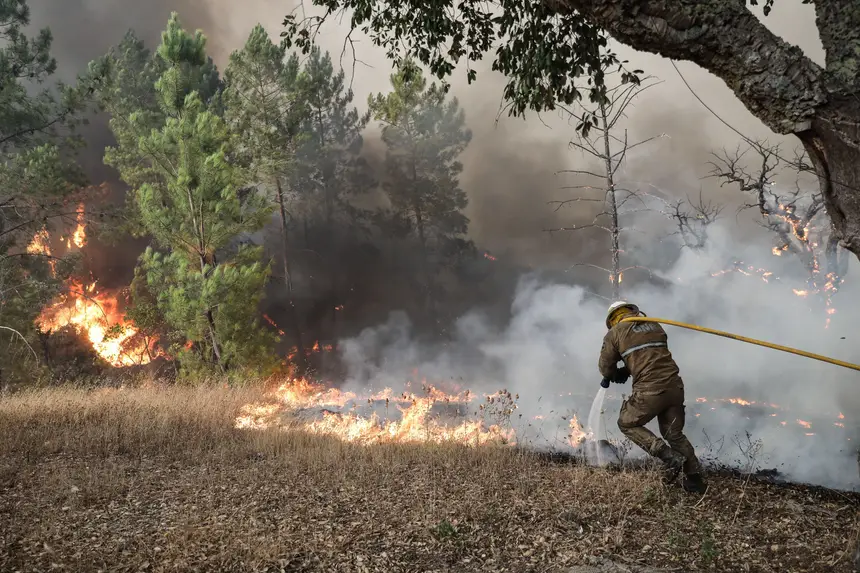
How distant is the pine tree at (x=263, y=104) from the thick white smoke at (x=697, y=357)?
34.4 feet

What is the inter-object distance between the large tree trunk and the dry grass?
2.63m

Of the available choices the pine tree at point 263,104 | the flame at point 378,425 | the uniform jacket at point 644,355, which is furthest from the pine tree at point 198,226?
the uniform jacket at point 644,355

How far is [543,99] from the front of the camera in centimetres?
605

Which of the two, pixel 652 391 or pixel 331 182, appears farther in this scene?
pixel 331 182

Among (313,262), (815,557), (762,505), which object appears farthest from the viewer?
(313,262)

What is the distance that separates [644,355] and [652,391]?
388mm

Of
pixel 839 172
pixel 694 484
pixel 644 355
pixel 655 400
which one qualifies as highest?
pixel 839 172

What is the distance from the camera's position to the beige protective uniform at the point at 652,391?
5613 mm

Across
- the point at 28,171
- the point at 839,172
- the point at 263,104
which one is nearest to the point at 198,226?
the point at 28,171

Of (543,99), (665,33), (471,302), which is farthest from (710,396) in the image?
(665,33)

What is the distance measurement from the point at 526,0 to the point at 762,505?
226 inches

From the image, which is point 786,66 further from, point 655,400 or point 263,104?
point 263,104

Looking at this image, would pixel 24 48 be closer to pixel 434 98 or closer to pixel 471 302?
pixel 434 98

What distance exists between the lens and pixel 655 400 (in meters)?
5.62
